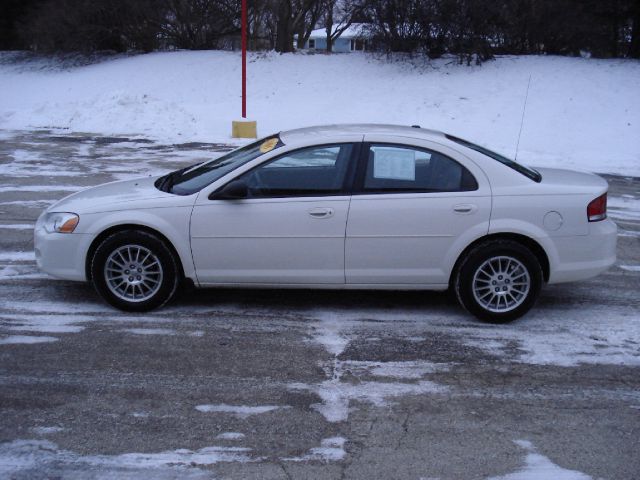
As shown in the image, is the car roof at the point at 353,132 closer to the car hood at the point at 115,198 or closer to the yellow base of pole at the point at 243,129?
the car hood at the point at 115,198

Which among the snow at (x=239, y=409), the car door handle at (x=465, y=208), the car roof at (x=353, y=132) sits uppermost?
the car roof at (x=353, y=132)

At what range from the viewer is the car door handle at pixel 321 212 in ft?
18.3

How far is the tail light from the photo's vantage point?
5.64m

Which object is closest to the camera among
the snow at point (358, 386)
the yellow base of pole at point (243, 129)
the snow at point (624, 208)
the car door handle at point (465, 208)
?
the snow at point (358, 386)

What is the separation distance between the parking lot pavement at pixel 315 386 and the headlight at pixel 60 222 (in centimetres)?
67

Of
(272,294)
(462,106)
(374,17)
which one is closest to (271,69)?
(374,17)

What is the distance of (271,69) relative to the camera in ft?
76.0

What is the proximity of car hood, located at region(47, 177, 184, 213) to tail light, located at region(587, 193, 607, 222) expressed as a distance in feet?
10.7

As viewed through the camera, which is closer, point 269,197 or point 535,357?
point 535,357

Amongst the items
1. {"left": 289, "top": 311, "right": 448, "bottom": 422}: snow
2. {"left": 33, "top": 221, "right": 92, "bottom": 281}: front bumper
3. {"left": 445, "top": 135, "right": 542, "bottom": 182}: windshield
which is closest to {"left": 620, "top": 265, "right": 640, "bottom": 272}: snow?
{"left": 445, "top": 135, "right": 542, "bottom": 182}: windshield

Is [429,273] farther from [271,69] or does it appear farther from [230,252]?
[271,69]

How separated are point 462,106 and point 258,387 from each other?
15.9 meters

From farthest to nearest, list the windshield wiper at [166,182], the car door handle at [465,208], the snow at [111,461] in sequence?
1. the windshield wiper at [166,182]
2. the car door handle at [465,208]
3. the snow at [111,461]

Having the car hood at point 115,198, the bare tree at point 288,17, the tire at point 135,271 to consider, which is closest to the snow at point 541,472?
the tire at point 135,271
